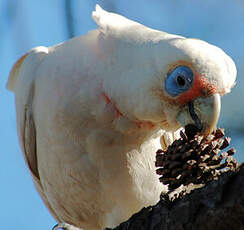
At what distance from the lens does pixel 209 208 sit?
1445 millimetres

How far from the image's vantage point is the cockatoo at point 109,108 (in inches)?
76.6

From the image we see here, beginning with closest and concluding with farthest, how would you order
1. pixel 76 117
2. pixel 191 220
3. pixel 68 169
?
pixel 191 220
pixel 76 117
pixel 68 169

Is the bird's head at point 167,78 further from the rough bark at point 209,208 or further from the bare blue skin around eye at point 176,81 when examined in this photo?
the rough bark at point 209,208

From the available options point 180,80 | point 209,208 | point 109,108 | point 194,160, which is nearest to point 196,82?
point 180,80

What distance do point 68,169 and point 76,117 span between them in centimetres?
34

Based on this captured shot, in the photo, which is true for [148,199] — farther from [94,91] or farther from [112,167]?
[94,91]

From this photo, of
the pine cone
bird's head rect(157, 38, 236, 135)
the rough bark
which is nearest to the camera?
the rough bark

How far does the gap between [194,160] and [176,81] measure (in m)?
0.35

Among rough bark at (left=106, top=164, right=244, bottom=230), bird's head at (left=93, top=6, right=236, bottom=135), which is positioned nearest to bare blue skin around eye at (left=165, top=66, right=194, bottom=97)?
bird's head at (left=93, top=6, right=236, bottom=135)

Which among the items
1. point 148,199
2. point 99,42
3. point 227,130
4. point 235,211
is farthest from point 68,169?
point 235,211

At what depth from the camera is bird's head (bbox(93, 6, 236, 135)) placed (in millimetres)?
1909

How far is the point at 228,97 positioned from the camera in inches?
93.3

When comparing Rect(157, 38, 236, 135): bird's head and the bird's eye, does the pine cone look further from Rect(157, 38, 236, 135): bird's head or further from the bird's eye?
the bird's eye

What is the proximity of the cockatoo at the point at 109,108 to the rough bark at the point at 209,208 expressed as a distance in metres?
0.45
